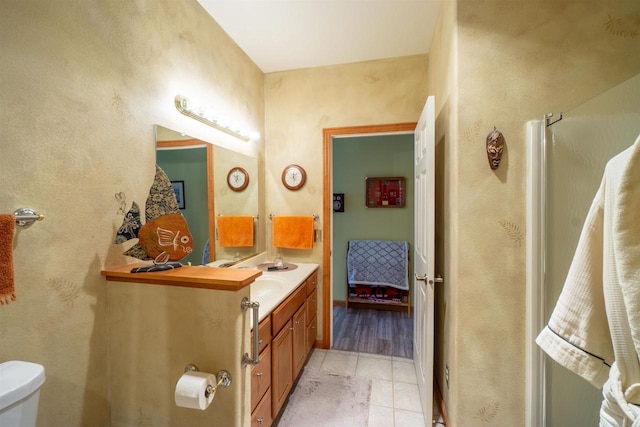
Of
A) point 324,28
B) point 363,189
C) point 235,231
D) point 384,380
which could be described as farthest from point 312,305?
point 324,28

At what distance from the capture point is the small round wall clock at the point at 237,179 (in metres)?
2.09

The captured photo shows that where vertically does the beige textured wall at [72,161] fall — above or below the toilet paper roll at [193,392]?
above

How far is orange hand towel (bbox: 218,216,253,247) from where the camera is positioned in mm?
1982

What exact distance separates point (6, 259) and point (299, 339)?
5.54 feet

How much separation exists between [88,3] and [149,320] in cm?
128

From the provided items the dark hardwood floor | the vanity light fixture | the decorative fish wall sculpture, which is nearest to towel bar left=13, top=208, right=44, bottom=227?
the decorative fish wall sculpture

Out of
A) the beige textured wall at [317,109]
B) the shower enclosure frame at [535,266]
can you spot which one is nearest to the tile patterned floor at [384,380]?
the beige textured wall at [317,109]

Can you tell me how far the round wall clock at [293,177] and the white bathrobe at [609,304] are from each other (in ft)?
6.61

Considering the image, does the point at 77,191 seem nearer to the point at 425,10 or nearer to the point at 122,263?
the point at 122,263

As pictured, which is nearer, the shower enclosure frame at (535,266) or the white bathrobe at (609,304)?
the white bathrobe at (609,304)

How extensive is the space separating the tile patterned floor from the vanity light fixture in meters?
2.03

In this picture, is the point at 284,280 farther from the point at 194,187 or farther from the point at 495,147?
the point at 495,147

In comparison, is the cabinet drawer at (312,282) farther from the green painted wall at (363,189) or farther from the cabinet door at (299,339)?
the green painted wall at (363,189)

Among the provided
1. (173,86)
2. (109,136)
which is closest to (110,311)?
(109,136)
